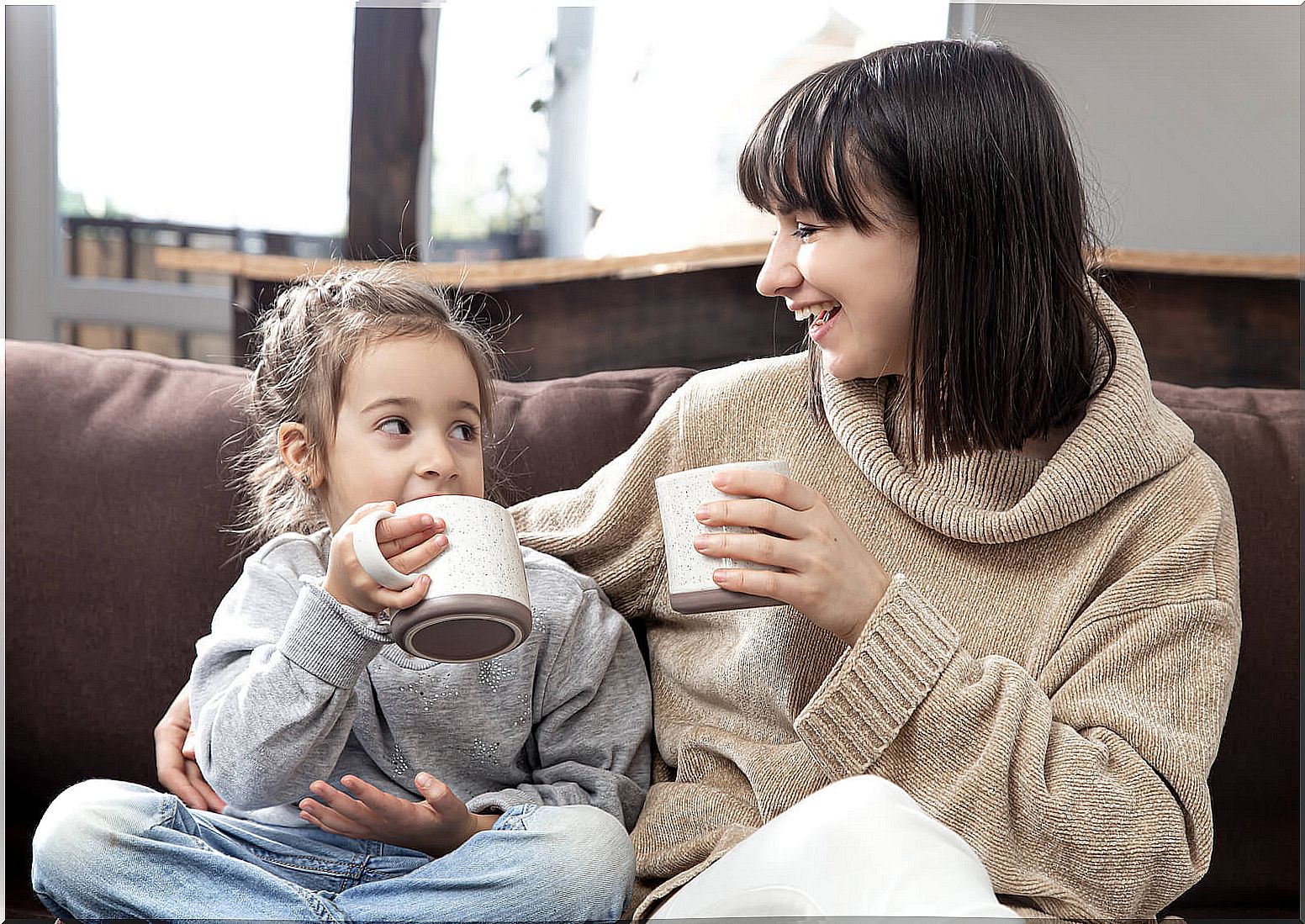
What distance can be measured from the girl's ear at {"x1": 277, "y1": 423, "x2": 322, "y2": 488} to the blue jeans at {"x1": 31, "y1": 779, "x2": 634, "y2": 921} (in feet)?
1.15

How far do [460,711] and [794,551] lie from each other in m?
0.40

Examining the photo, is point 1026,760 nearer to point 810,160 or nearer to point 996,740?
point 996,740

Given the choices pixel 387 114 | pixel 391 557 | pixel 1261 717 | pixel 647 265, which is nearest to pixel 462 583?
pixel 391 557

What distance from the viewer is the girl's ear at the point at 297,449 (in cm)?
123

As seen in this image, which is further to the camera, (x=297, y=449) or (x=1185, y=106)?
(x=1185, y=106)

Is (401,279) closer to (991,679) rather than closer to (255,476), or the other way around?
(255,476)

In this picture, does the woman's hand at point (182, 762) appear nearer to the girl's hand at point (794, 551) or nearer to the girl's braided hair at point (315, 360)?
the girl's braided hair at point (315, 360)

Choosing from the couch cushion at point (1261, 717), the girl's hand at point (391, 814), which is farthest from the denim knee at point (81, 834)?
the couch cushion at point (1261, 717)

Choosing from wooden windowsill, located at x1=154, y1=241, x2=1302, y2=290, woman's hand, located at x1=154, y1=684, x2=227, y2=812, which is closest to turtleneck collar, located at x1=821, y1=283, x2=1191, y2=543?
woman's hand, located at x1=154, y1=684, x2=227, y2=812

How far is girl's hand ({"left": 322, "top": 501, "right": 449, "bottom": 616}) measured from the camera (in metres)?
0.92

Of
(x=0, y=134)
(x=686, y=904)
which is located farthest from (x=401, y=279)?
(x=0, y=134)

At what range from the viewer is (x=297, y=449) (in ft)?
4.07

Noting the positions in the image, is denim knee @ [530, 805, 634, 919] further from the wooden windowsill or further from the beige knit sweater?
the wooden windowsill

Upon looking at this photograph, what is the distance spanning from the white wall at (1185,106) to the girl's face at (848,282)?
196 centimetres
